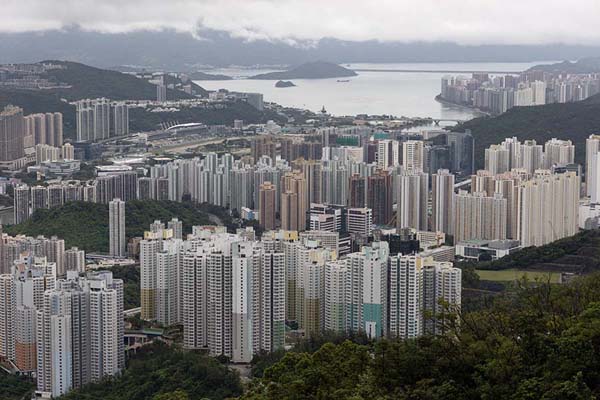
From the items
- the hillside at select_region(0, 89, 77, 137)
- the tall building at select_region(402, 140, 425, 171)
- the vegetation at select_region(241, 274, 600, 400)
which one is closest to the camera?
the vegetation at select_region(241, 274, 600, 400)

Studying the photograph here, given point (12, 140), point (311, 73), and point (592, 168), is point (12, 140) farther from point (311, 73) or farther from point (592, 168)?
point (311, 73)

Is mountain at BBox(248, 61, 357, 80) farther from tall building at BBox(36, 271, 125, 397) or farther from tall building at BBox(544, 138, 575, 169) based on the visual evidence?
tall building at BBox(36, 271, 125, 397)

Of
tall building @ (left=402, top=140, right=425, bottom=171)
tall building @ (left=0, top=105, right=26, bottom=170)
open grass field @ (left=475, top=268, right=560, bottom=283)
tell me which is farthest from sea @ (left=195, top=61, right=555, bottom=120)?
open grass field @ (left=475, top=268, right=560, bottom=283)

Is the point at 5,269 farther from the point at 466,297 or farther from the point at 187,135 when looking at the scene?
the point at 187,135

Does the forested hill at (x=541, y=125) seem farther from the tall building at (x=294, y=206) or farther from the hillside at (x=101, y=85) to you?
the hillside at (x=101, y=85)

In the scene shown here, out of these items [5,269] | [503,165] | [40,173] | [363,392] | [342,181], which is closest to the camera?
[363,392]

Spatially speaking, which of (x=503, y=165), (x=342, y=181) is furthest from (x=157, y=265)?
(x=503, y=165)

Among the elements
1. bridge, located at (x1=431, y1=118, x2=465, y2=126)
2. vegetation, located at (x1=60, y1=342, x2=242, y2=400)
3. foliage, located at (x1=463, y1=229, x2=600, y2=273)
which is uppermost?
bridge, located at (x1=431, y1=118, x2=465, y2=126)
